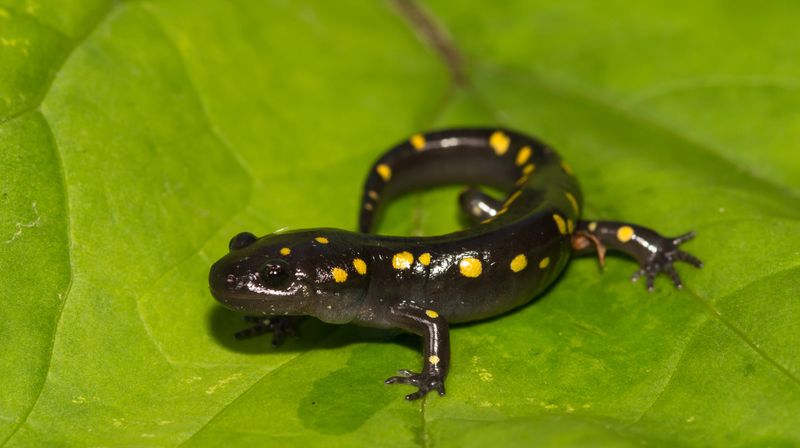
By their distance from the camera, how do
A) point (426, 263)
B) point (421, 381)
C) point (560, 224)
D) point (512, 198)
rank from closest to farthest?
point (421, 381)
point (426, 263)
point (560, 224)
point (512, 198)

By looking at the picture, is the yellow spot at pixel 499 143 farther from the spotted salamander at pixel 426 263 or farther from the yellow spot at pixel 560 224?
the yellow spot at pixel 560 224

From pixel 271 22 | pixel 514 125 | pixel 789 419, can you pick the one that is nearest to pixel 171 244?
pixel 271 22

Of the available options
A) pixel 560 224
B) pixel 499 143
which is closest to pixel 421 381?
pixel 560 224

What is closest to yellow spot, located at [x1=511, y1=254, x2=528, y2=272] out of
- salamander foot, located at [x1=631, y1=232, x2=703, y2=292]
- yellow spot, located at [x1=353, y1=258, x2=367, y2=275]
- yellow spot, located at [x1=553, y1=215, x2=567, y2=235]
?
yellow spot, located at [x1=553, y1=215, x2=567, y2=235]

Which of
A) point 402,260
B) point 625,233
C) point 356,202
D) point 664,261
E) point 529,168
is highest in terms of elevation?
point 664,261

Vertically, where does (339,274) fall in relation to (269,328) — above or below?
above

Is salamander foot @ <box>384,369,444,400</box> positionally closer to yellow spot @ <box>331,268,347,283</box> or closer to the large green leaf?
the large green leaf

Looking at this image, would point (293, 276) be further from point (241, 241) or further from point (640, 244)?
point (640, 244)
